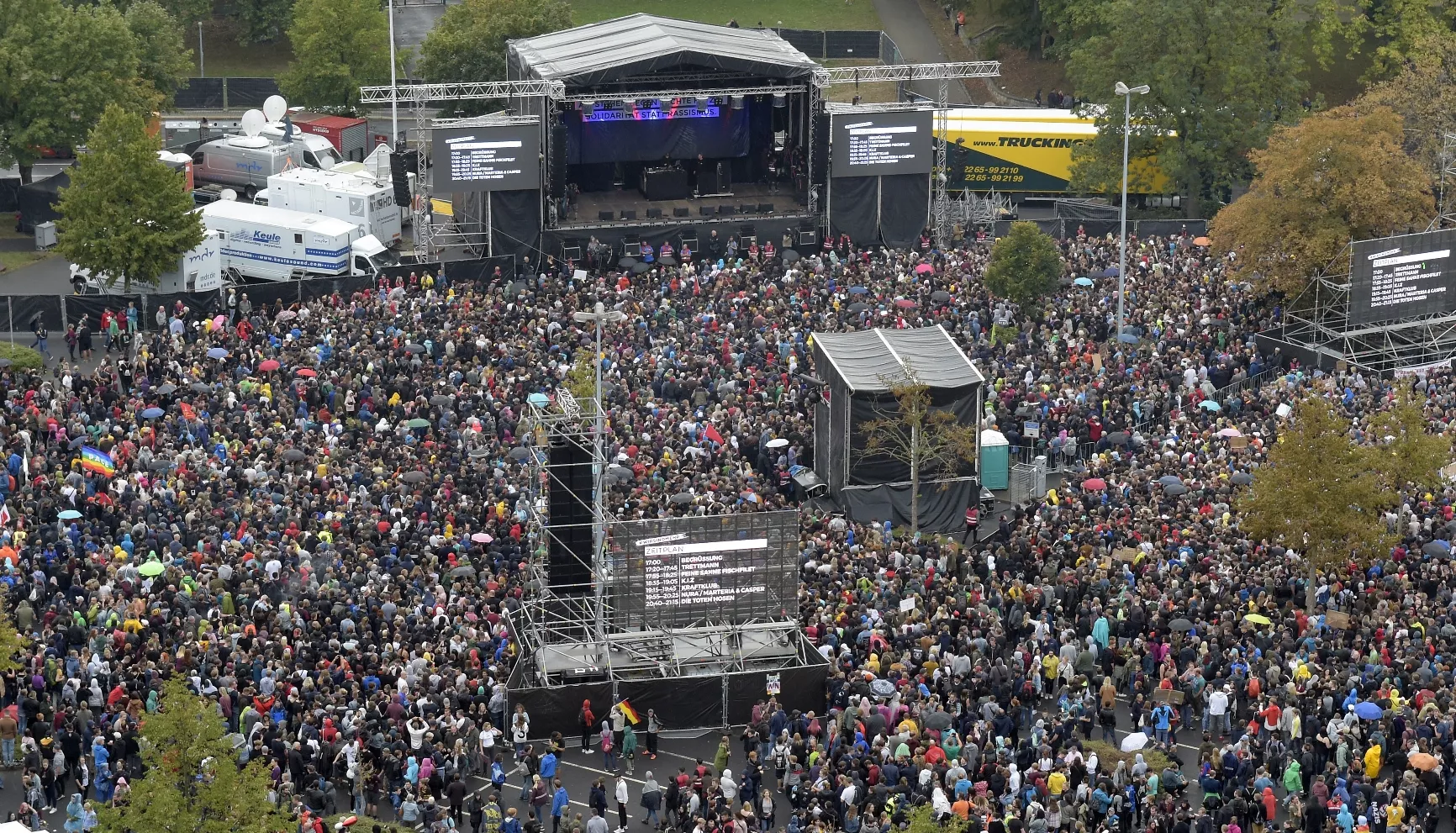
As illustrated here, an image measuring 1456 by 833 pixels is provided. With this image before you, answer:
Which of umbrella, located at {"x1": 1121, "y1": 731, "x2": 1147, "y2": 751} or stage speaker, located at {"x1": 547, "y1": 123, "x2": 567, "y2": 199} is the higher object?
stage speaker, located at {"x1": 547, "y1": 123, "x2": 567, "y2": 199}

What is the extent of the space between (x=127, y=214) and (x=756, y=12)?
38262 mm

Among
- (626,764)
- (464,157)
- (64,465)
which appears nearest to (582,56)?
(464,157)

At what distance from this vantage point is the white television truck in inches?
2376

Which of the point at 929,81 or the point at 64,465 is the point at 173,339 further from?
the point at 929,81

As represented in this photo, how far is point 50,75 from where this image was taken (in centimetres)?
6806

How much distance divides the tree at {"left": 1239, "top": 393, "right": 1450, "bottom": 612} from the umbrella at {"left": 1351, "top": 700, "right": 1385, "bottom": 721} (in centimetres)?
546

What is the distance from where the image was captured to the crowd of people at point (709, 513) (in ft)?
108

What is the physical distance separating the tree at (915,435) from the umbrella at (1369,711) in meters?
13.2

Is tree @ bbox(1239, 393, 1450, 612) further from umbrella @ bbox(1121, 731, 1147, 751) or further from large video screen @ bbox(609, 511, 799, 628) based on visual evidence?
large video screen @ bbox(609, 511, 799, 628)

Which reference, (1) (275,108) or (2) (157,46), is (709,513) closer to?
(1) (275,108)

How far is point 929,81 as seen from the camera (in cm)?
8362

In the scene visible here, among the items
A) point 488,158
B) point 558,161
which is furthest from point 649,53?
point 488,158

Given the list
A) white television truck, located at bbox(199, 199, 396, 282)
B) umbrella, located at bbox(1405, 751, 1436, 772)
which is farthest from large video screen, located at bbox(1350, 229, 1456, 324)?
white television truck, located at bbox(199, 199, 396, 282)

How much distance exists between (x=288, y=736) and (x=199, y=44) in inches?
2256
